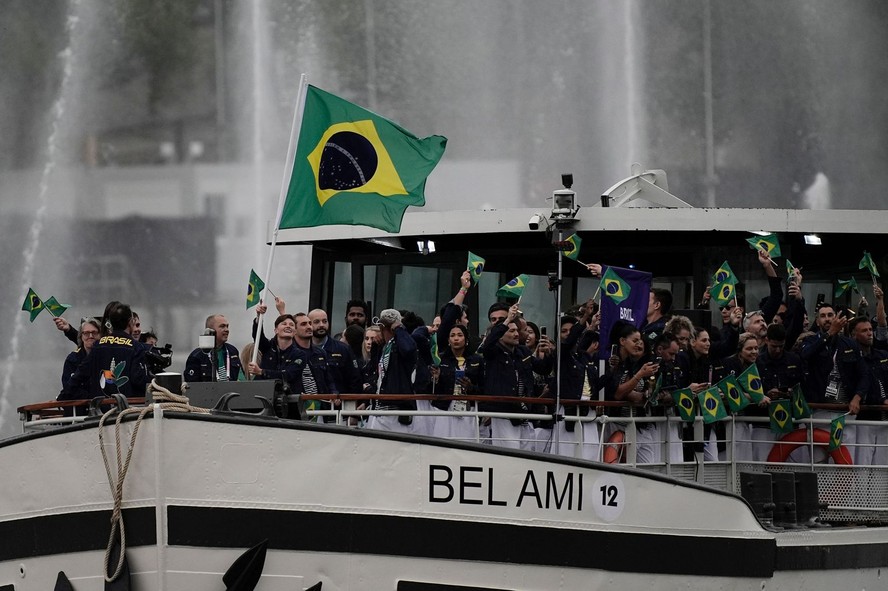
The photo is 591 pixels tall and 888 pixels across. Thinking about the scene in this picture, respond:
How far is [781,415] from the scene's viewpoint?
10812mm

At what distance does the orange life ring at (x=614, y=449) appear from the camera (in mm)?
10367

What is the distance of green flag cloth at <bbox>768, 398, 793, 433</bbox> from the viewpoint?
424 inches

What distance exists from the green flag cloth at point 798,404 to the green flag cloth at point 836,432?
0.65 feet

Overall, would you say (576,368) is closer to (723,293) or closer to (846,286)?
(723,293)

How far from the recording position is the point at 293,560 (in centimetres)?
846

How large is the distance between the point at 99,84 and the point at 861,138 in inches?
663

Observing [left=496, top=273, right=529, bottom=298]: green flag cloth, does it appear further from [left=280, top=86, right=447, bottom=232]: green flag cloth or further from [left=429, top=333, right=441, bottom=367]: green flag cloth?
[left=280, top=86, right=447, bottom=232]: green flag cloth

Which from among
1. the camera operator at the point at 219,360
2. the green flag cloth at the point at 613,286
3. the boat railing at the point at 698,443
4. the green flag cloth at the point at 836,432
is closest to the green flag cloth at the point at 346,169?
the boat railing at the point at 698,443

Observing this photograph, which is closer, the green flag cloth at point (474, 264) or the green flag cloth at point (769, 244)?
the green flag cloth at point (474, 264)

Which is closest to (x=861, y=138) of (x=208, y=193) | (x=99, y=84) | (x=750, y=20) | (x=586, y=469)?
(x=750, y=20)

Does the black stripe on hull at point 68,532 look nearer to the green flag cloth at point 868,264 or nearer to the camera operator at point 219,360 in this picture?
the camera operator at point 219,360

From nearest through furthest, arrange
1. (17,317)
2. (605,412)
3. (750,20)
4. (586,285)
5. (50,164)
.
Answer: (605,412) < (586,285) < (17,317) < (50,164) < (750,20)

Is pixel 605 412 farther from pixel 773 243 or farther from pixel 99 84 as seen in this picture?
pixel 99 84

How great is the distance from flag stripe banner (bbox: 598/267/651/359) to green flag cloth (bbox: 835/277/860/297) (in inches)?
110
